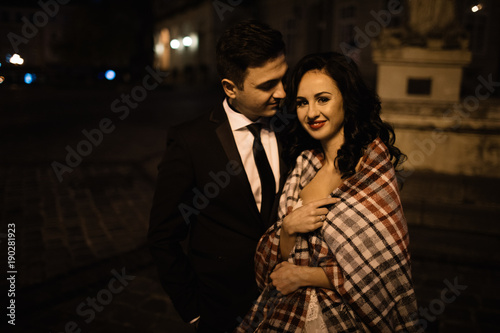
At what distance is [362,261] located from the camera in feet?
5.26

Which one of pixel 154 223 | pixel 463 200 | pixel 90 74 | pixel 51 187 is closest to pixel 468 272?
pixel 463 200

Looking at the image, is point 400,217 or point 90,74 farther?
point 90,74

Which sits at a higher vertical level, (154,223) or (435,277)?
(154,223)

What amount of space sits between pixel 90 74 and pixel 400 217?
28.3 meters

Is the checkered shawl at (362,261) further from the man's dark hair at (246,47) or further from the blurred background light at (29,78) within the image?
the blurred background light at (29,78)

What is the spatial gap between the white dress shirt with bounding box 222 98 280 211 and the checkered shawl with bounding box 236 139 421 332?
1.34 ft

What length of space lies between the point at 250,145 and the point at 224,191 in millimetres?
291

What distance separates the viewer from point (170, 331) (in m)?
3.25

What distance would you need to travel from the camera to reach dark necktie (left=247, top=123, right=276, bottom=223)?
1.98 meters

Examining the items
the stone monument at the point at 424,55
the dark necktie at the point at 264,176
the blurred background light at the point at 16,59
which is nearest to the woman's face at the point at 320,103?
the dark necktie at the point at 264,176

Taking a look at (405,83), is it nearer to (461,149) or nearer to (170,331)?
(461,149)

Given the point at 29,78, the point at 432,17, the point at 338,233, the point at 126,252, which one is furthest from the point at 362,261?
the point at 432,17

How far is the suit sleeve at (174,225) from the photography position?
189 cm

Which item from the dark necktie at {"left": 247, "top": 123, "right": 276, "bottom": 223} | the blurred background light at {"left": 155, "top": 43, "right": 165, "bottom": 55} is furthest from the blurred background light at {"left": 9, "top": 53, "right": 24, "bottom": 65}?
the blurred background light at {"left": 155, "top": 43, "right": 165, "bottom": 55}
